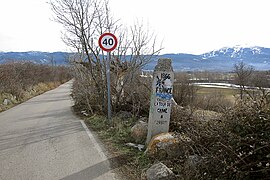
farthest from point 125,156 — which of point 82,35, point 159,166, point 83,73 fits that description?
point 83,73

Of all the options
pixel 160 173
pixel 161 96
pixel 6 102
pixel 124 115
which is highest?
Result: pixel 161 96

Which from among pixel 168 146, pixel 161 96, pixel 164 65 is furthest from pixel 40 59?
pixel 168 146

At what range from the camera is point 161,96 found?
574 cm

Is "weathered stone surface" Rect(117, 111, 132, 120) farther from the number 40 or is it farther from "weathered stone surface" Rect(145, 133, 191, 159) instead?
"weathered stone surface" Rect(145, 133, 191, 159)

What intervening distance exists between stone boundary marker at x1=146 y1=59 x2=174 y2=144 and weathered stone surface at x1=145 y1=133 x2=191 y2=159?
0.36m

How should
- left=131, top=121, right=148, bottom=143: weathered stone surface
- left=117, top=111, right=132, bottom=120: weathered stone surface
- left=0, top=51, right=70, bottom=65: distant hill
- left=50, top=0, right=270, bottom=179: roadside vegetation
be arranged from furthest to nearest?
1. left=0, top=51, right=70, bottom=65: distant hill
2. left=117, top=111, right=132, bottom=120: weathered stone surface
3. left=131, top=121, right=148, bottom=143: weathered stone surface
4. left=50, top=0, right=270, bottom=179: roadside vegetation

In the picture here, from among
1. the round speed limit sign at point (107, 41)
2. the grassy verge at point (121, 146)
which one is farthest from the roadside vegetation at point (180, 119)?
the round speed limit sign at point (107, 41)

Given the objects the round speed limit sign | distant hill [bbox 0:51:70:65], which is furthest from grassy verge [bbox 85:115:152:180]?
distant hill [bbox 0:51:70:65]

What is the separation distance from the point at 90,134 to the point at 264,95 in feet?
16.7

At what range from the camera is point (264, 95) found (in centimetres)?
423

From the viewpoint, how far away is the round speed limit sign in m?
8.07

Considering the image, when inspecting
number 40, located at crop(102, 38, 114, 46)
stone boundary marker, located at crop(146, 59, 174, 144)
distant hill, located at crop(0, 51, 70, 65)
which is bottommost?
distant hill, located at crop(0, 51, 70, 65)

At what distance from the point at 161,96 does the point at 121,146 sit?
5.45 feet

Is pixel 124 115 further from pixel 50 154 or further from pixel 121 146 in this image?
pixel 50 154
